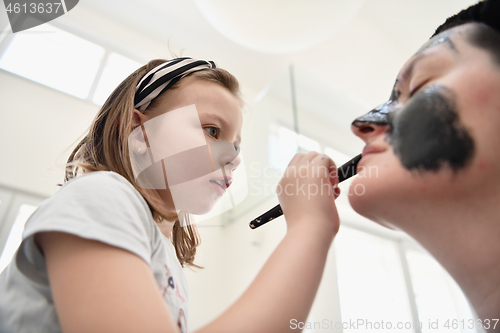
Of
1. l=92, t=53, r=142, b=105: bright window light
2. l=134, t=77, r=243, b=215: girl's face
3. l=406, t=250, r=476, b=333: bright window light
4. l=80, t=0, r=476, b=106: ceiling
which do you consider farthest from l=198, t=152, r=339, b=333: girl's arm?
l=92, t=53, r=142, b=105: bright window light

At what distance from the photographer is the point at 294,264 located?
391 mm

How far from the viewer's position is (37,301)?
428mm

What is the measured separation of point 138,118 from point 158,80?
0.11 metres

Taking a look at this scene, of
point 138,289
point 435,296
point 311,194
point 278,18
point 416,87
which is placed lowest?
point 435,296

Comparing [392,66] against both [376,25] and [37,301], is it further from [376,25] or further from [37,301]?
[37,301]

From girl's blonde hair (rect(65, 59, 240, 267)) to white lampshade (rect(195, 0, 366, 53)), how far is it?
243mm

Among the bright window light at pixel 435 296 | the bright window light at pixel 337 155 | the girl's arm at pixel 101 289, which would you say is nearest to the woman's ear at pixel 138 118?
the girl's arm at pixel 101 289

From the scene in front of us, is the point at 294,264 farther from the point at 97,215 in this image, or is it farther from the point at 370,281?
the point at 370,281

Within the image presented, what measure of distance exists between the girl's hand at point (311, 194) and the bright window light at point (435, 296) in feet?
2.00

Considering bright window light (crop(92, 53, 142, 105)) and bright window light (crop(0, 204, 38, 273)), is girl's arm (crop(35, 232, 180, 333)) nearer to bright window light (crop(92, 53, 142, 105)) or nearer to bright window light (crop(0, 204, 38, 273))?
bright window light (crop(0, 204, 38, 273))

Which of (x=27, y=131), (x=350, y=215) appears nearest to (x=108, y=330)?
(x=350, y=215)

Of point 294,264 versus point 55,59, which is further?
point 55,59

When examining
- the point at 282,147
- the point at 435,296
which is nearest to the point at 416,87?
the point at 435,296

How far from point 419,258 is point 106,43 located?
1.79 metres
